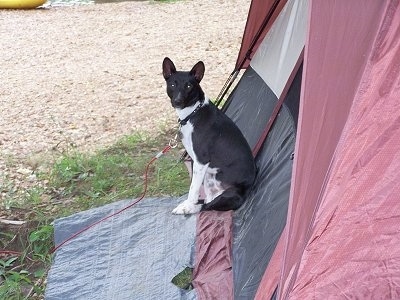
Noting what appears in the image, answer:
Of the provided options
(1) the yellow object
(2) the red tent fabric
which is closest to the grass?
(2) the red tent fabric

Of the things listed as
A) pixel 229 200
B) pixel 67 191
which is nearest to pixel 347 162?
pixel 229 200

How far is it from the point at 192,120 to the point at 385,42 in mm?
1867

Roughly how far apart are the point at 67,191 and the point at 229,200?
4.94 ft

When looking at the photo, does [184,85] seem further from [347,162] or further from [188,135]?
[347,162]

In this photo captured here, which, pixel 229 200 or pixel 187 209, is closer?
pixel 229 200

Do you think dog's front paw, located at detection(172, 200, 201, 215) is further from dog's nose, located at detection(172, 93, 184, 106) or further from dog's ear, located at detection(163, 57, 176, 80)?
dog's ear, located at detection(163, 57, 176, 80)

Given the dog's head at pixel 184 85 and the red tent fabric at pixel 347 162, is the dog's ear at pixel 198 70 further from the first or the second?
the red tent fabric at pixel 347 162

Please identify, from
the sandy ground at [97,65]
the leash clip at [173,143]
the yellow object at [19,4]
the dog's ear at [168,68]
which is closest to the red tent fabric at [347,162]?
the dog's ear at [168,68]

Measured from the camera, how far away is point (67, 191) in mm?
4551

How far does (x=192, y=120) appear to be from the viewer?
3.75 metres

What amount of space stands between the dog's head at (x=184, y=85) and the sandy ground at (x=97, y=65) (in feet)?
5.95

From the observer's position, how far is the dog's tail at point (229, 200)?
3588mm

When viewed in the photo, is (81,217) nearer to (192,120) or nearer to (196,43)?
(192,120)

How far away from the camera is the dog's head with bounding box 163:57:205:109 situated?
12.2ft
